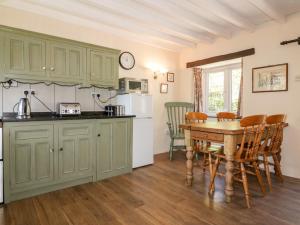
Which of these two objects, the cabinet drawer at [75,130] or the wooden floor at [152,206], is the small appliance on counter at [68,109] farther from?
the wooden floor at [152,206]

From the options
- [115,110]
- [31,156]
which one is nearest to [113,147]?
[115,110]

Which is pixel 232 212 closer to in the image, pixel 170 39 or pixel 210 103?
pixel 210 103

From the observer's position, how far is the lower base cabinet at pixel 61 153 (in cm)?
229

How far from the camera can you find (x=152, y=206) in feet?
7.27

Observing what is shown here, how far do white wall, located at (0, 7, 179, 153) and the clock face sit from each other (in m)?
0.10

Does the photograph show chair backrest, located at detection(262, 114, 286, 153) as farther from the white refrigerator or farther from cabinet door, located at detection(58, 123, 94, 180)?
cabinet door, located at detection(58, 123, 94, 180)

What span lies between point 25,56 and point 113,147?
1.72m

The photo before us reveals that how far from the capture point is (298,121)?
3.04 metres

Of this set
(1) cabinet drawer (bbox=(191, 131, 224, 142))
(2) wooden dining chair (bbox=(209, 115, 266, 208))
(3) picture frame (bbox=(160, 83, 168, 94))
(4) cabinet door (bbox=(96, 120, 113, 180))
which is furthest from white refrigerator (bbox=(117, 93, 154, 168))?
(2) wooden dining chair (bbox=(209, 115, 266, 208))

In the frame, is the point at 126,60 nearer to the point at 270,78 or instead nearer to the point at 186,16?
the point at 186,16

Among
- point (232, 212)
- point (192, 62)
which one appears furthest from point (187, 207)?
point (192, 62)

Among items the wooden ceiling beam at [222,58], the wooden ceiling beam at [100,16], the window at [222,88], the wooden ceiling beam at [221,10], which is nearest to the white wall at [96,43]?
the wooden ceiling beam at [100,16]

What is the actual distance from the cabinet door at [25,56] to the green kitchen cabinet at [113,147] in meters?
1.09

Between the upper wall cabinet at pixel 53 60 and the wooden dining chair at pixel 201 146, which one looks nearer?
the upper wall cabinet at pixel 53 60
